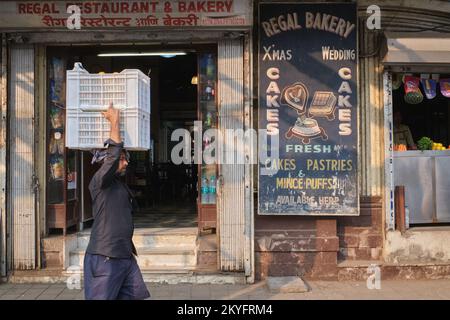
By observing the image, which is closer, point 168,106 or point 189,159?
point 189,159

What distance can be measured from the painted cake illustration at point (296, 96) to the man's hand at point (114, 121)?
312 cm

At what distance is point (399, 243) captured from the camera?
6754 millimetres

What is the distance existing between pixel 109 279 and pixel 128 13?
3.84 metres

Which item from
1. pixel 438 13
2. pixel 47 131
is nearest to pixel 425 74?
pixel 438 13

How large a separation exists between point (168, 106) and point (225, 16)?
6.82 m

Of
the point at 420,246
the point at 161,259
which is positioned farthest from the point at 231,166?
the point at 420,246

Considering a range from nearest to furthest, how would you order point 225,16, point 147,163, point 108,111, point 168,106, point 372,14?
point 108,111, point 225,16, point 372,14, point 147,163, point 168,106

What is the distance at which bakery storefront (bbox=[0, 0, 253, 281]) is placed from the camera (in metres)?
6.43

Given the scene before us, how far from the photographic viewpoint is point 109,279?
3.86 m

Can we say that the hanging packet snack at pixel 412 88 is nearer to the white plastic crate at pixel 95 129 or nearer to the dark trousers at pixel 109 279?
the white plastic crate at pixel 95 129

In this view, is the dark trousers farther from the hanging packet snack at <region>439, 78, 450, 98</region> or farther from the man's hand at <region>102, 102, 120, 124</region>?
the hanging packet snack at <region>439, 78, 450, 98</region>

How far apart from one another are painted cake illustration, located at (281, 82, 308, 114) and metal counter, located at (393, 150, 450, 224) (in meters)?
1.76

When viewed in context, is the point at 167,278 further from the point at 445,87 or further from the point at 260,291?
the point at 445,87
